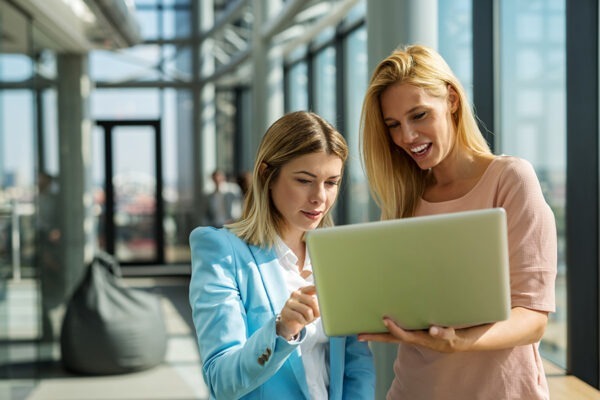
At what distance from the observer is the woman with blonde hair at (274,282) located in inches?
64.1

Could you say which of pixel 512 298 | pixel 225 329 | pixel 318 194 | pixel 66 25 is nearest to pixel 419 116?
pixel 318 194

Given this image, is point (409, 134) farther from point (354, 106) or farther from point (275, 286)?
point (354, 106)

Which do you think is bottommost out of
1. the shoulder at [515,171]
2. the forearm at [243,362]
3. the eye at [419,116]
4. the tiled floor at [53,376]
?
the tiled floor at [53,376]

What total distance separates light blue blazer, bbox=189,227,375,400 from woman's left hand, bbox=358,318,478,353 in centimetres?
17

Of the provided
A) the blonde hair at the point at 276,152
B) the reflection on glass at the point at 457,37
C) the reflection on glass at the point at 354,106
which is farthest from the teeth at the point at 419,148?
the reflection on glass at the point at 354,106

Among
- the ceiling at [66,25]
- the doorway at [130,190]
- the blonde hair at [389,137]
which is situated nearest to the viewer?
the blonde hair at [389,137]

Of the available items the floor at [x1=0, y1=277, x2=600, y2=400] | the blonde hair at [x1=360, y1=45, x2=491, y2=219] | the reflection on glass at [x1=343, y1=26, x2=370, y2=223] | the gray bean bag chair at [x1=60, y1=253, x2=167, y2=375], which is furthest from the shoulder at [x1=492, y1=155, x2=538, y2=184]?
the reflection on glass at [x1=343, y1=26, x2=370, y2=223]

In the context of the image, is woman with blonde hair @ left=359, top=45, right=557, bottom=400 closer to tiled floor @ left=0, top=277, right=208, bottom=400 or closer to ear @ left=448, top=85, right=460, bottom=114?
ear @ left=448, top=85, right=460, bottom=114

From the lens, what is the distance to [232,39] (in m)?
14.1

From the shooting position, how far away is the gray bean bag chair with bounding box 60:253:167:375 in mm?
6555

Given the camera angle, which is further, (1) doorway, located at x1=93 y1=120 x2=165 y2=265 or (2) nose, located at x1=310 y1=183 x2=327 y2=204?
(1) doorway, located at x1=93 y1=120 x2=165 y2=265

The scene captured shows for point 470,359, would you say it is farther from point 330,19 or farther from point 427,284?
point 330,19

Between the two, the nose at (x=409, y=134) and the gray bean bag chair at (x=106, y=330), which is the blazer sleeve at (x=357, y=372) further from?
the gray bean bag chair at (x=106, y=330)

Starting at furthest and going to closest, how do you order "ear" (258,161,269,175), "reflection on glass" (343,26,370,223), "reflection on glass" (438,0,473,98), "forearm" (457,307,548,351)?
"reflection on glass" (343,26,370,223) < "reflection on glass" (438,0,473,98) < "ear" (258,161,269,175) < "forearm" (457,307,548,351)
